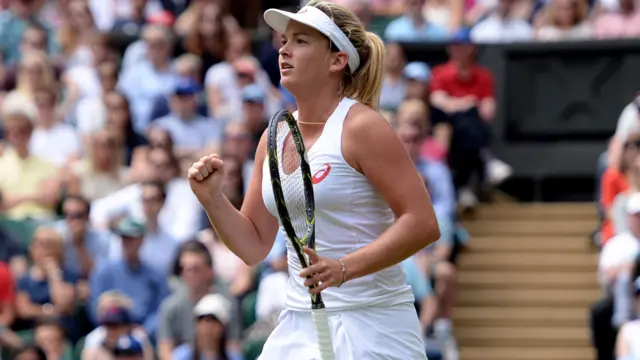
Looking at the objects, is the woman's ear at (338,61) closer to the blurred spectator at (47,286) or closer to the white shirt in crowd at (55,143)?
the blurred spectator at (47,286)

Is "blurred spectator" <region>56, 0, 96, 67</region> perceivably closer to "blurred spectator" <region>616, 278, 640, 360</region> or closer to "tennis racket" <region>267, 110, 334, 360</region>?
"blurred spectator" <region>616, 278, 640, 360</region>

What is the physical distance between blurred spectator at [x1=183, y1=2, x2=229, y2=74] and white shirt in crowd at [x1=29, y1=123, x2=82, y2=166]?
5.36ft

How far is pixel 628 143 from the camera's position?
9.74 metres

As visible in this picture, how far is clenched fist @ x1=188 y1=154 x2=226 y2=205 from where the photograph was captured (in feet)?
14.6

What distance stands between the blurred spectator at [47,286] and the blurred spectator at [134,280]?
171 mm

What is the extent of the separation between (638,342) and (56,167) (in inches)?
182

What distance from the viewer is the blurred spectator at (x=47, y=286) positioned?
9016 mm

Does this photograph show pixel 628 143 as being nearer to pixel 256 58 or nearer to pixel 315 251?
pixel 256 58

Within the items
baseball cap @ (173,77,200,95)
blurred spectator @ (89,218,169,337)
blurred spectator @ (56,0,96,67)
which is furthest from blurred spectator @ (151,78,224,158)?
blurred spectator @ (56,0,96,67)

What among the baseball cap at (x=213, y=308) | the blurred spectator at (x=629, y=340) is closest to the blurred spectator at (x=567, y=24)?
the blurred spectator at (x=629, y=340)

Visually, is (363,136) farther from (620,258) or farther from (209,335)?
(620,258)

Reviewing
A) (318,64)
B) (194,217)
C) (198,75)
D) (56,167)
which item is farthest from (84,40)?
(318,64)

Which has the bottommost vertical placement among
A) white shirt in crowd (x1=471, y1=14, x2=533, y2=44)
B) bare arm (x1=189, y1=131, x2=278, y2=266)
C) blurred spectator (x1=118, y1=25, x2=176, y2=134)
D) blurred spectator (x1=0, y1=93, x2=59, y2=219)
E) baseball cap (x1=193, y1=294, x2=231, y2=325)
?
baseball cap (x1=193, y1=294, x2=231, y2=325)

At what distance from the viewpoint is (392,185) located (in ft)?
14.3
